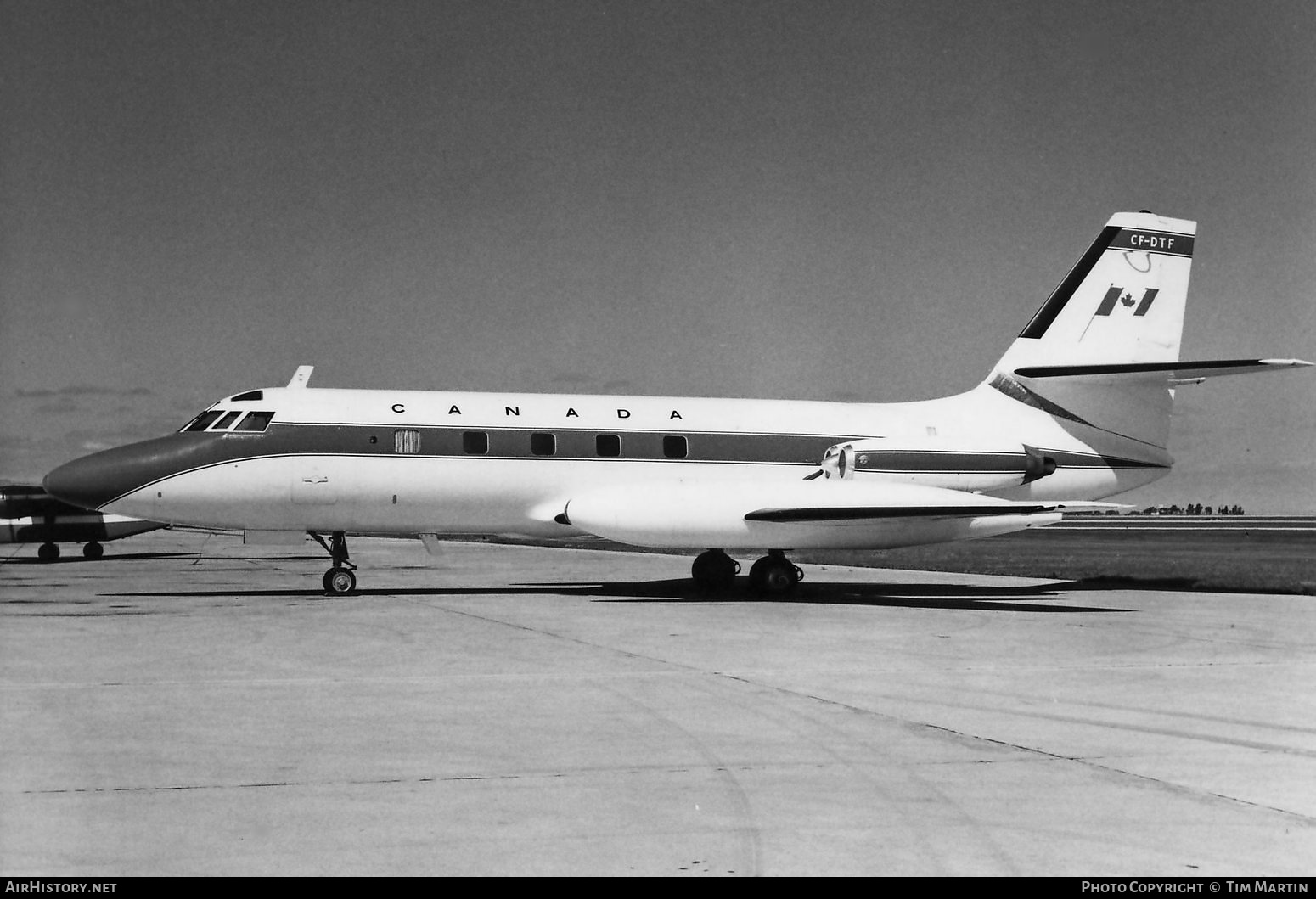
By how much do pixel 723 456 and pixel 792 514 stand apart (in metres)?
2.18

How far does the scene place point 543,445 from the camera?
21.1 m

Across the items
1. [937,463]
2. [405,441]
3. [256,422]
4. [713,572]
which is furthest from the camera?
[713,572]

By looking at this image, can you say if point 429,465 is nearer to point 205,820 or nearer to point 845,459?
point 845,459

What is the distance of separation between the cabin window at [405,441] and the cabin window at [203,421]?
8.94ft

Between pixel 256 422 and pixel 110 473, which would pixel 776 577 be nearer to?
pixel 256 422

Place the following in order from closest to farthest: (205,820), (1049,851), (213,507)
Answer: (1049,851), (205,820), (213,507)

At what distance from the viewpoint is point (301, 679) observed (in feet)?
36.1

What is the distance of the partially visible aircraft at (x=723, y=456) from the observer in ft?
65.5

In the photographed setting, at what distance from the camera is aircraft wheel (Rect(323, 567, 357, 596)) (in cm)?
2064

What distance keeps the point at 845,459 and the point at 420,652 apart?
1073 cm

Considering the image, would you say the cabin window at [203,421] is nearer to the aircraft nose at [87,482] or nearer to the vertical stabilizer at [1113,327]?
the aircraft nose at [87,482]

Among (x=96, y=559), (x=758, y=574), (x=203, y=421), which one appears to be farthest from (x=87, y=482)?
(x=96, y=559)
